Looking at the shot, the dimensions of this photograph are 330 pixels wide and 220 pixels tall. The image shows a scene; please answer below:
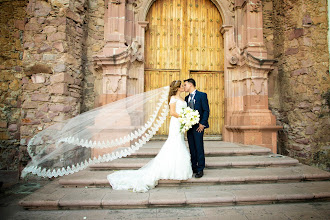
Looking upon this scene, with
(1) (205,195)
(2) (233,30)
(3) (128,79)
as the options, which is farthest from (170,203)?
(2) (233,30)

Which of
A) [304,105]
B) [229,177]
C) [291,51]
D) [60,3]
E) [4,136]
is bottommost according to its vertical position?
[229,177]

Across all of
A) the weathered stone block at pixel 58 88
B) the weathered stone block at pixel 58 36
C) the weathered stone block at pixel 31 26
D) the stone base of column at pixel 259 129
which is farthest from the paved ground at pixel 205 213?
the weathered stone block at pixel 31 26

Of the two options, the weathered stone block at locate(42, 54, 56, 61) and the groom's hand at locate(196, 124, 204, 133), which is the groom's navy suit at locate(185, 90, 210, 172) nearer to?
the groom's hand at locate(196, 124, 204, 133)

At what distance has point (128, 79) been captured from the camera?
6.00 meters

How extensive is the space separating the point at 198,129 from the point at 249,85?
10.6 feet

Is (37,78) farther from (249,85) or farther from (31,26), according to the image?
(249,85)

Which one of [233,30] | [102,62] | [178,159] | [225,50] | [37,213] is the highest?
[233,30]

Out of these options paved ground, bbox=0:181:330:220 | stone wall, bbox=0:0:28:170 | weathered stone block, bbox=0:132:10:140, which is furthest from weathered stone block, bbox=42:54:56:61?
paved ground, bbox=0:181:330:220

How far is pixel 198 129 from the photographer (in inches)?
148

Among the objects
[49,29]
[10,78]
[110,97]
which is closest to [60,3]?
[49,29]

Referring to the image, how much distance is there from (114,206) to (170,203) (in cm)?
89

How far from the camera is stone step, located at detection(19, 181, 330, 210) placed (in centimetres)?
310

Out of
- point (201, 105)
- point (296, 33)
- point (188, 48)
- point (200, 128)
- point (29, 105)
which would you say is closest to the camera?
point (200, 128)

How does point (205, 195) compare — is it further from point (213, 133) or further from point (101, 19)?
point (101, 19)
